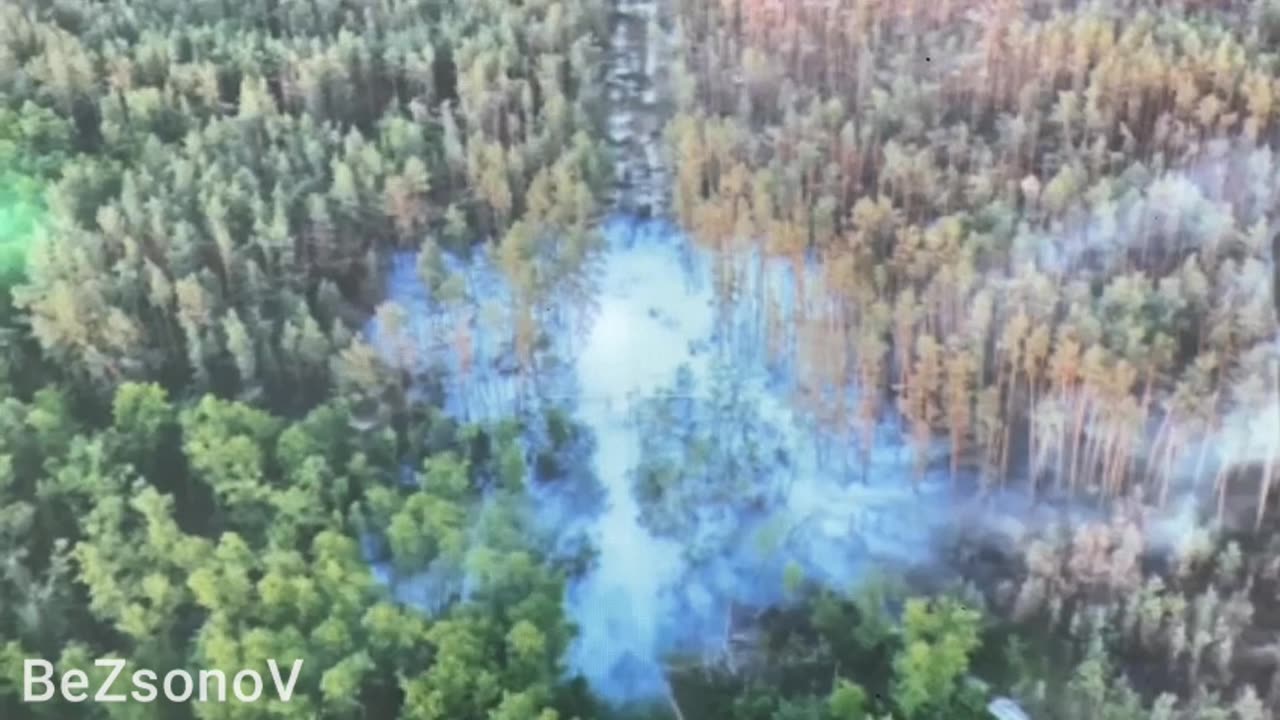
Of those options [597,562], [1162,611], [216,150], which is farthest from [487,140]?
[1162,611]

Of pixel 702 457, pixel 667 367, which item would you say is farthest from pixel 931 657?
pixel 667 367

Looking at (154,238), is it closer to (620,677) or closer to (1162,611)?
(620,677)

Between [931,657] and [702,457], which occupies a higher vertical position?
[702,457]

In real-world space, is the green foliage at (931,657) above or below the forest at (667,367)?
below

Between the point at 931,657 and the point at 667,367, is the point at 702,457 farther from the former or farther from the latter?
the point at 931,657

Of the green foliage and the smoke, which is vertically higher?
the smoke

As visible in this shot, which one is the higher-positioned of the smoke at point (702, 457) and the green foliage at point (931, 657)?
the smoke at point (702, 457)

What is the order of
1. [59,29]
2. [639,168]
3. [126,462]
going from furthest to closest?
[59,29]
[639,168]
[126,462]

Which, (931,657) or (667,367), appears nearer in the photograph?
(931,657)
